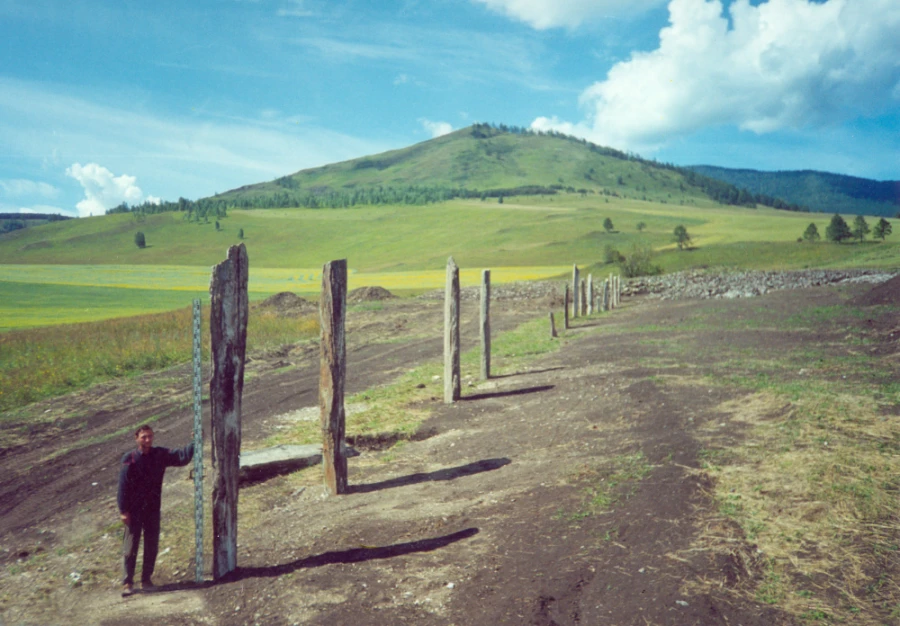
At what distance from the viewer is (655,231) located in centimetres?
11969

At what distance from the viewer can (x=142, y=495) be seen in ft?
23.3

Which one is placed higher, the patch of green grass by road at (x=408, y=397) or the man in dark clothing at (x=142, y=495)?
the man in dark clothing at (x=142, y=495)

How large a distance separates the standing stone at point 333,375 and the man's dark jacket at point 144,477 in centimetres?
266

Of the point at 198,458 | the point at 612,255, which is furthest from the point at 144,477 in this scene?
the point at 612,255

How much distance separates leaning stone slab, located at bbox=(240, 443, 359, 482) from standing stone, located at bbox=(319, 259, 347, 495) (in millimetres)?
836

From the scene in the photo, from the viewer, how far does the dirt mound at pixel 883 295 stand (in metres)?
24.7

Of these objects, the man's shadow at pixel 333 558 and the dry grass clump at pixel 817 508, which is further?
the man's shadow at pixel 333 558

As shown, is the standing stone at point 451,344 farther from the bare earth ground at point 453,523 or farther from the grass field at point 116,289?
the grass field at point 116,289

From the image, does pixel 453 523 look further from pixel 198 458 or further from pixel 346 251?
pixel 346 251

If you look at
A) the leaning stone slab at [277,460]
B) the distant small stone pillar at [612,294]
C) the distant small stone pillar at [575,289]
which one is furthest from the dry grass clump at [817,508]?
the distant small stone pillar at [612,294]

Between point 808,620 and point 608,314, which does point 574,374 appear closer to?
point 808,620

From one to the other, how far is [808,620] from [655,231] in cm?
12041

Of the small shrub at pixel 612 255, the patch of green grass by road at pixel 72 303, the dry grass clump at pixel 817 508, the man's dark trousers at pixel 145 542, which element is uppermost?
the small shrub at pixel 612 255

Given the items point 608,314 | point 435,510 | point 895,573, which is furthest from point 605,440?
point 608,314
